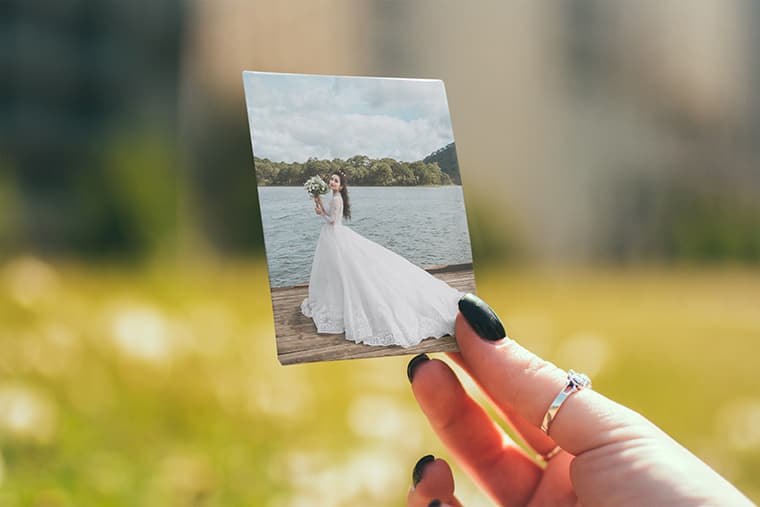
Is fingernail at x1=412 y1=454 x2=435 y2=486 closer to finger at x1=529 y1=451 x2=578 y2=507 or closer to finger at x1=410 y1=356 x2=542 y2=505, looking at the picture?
finger at x1=410 y1=356 x2=542 y2=505

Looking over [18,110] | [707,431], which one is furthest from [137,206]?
[707,431]

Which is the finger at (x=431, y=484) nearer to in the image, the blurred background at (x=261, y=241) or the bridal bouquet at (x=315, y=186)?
the blurred background at (x=261, y=241)

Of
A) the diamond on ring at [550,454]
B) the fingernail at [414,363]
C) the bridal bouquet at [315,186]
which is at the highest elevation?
the bridal bouquet at [315,186]

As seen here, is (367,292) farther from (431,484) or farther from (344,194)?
(431,484)

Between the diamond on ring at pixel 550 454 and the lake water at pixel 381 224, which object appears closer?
the lake water at pixel 381 224

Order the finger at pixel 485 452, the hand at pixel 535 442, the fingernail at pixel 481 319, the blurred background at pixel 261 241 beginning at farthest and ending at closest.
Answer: the blurred background at pixel 261 241 → the finger at pixel 485 452 → the fingernail at pixel 481 319 → the hand at pixel 535 442

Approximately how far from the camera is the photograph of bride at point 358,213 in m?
0.76

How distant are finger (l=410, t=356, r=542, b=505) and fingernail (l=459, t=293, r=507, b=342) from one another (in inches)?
5.4

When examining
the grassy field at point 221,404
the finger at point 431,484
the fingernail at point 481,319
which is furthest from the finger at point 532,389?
the grassy field at point 221,404

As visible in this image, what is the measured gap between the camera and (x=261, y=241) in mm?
2553

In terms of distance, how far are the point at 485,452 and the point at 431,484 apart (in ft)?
0.50

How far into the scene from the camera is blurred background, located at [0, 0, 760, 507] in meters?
1.03

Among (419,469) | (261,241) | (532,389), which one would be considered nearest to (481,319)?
(532,389)

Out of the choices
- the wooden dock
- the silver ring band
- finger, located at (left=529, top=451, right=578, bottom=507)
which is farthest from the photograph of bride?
finger, located at (left=529, top=451, right=578, bottom=507)
